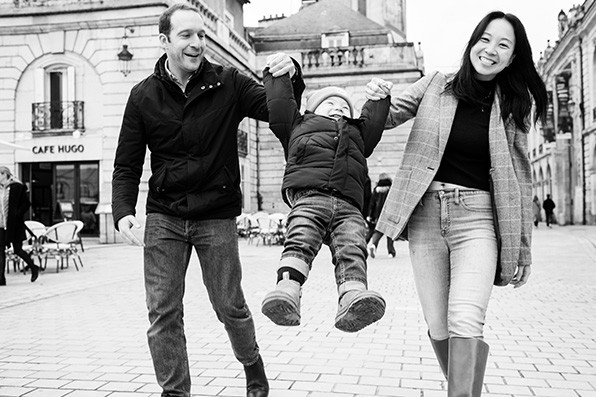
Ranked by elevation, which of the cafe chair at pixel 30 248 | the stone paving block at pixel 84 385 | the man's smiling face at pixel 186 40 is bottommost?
the stone paving block at pixel 84 385

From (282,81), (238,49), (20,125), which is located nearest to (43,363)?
(282,81)

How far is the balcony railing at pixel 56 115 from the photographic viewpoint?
Result: 73.7ft

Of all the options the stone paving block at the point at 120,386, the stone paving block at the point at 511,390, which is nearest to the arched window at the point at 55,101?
the stone paving block at the point at 120,386

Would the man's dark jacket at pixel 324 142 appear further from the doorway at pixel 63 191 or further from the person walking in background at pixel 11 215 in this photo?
the doorway at pixel 63 191

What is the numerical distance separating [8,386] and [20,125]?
19.8 metres

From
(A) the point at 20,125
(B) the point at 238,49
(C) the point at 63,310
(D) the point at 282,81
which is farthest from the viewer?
(B) the point at 238,49

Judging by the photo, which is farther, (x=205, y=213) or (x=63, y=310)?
(x=63, y=310)

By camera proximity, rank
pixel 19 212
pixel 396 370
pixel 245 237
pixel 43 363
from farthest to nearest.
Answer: pixel 245 237 < pixel 19 212 < pixel 43 363 < pixel 396 370

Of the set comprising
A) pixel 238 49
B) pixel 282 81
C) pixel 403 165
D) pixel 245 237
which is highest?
→ pixel 238 49

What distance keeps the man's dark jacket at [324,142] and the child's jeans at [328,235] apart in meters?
0.07

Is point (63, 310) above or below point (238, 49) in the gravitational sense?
below

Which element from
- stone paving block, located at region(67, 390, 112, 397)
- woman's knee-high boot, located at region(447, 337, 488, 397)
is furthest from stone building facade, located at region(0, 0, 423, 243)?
woman's knee-high boot, located at region(447, 337, 488, 397)

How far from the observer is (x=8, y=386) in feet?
15.1

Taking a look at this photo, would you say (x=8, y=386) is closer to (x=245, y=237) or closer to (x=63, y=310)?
(x=63, y=310)
